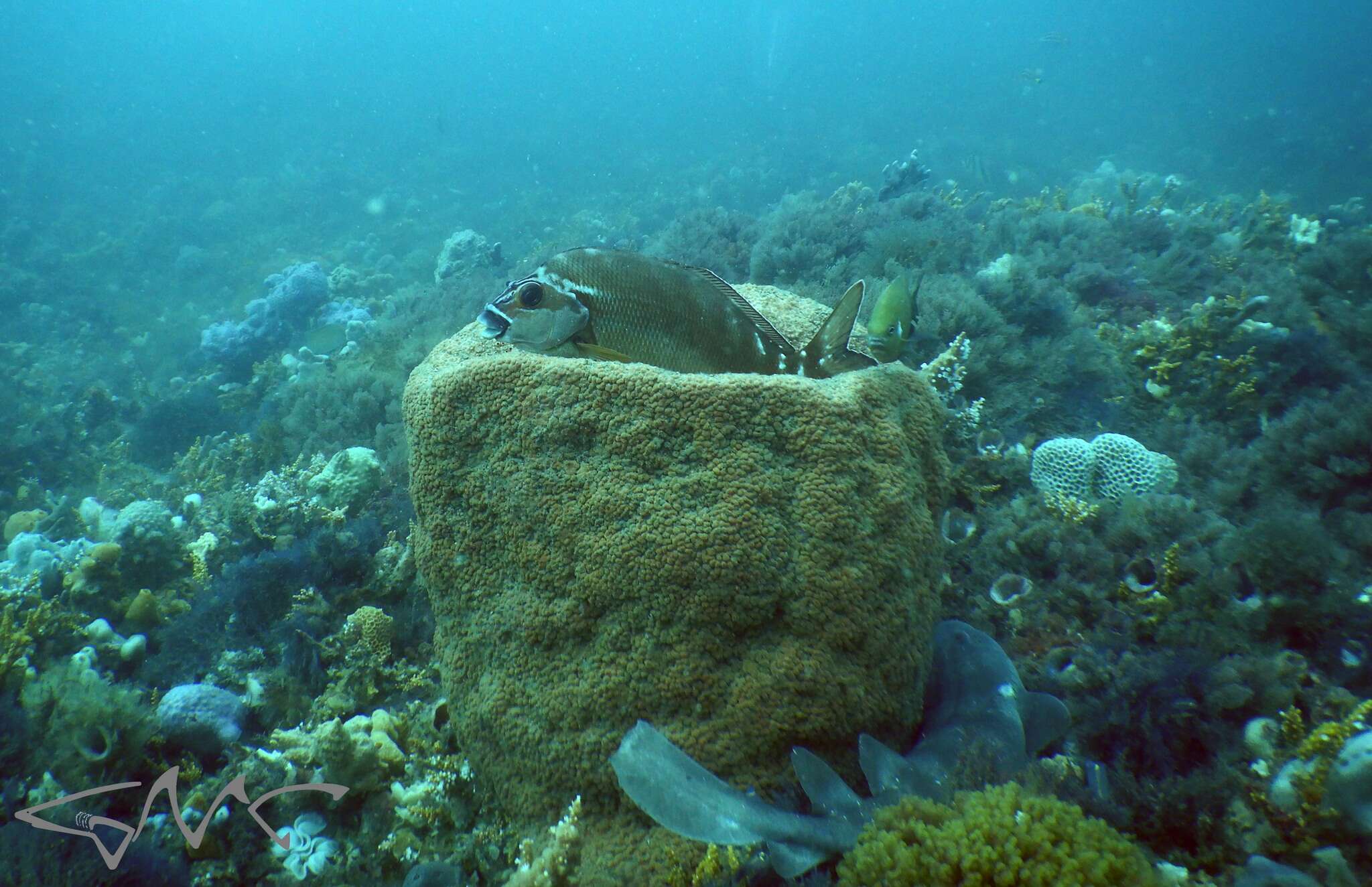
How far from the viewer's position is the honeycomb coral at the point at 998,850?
159 cm

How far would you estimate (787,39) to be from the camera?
8531 cm

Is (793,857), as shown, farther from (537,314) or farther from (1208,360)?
(1208,360)

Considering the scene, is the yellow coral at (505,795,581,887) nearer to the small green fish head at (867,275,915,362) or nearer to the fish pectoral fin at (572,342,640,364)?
the fish pectoral fin at (572,342,640,364)

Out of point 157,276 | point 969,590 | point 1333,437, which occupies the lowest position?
point 157,276

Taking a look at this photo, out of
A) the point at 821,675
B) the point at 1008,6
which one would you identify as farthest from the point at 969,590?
the point at 1008,6

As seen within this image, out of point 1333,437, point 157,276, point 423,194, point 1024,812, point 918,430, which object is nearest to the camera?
point 1024,812

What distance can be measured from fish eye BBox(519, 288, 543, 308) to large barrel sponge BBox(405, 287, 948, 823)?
0.22 metres

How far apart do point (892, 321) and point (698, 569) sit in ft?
6.29

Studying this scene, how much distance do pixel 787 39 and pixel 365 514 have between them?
3932 inches

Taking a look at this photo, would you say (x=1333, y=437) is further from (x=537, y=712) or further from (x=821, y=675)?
(x=537, y=712)

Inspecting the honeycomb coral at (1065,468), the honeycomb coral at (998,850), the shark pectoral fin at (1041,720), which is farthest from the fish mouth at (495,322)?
the honeycomb coral at (1065,468)

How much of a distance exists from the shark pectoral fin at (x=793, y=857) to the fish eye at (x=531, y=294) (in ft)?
6.80

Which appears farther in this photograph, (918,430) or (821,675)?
(918,430)

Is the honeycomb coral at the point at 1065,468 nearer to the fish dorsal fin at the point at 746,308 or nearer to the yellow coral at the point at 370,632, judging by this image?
the fish dorsal fin at the point at 746,308
